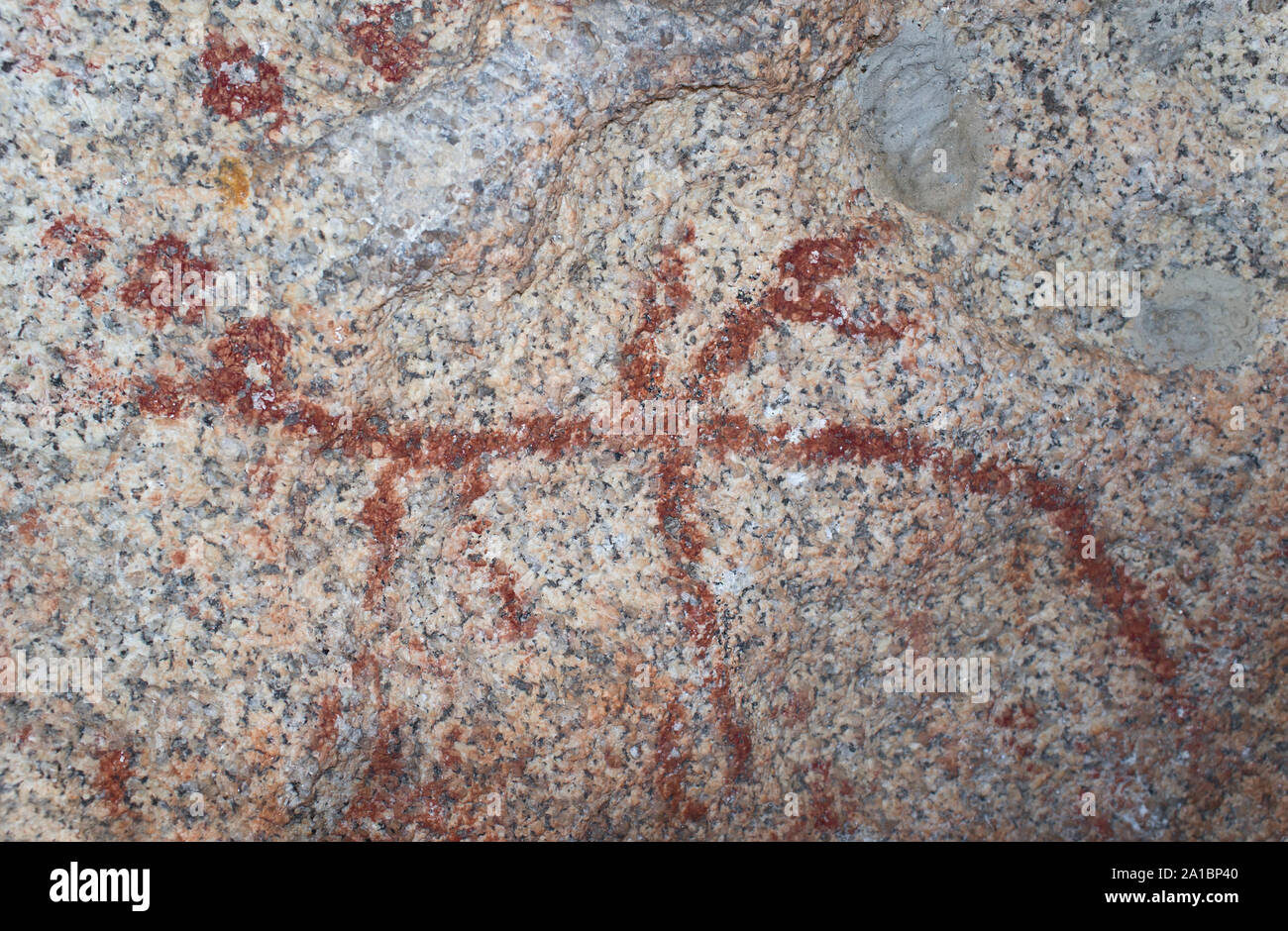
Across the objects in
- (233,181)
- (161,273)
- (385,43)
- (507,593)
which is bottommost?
(507,593)

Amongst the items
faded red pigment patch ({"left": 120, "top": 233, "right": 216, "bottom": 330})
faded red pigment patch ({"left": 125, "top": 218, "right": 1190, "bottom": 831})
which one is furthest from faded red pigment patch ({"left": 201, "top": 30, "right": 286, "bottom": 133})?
faded red pigment patch ({"left": 125, "top": 218, "right": 1190, "bottom": 831})

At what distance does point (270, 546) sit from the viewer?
266 centimetres

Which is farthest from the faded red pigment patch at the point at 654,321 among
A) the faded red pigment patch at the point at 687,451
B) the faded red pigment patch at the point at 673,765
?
the faded red pigment patch at the point at 673,765

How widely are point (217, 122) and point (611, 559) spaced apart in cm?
158

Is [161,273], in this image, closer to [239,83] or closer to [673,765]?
[239,83]

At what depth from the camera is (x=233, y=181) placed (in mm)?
2506

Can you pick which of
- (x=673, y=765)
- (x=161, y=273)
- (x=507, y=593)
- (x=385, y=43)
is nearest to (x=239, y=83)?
(x=385, y=43)

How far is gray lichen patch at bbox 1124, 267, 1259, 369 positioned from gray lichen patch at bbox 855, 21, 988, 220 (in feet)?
2.18

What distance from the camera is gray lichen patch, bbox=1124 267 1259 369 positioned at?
2.86 metres

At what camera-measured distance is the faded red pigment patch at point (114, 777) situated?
2604 mm

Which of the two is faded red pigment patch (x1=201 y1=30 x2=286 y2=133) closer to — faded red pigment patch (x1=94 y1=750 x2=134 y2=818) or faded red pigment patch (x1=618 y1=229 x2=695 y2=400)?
faded red pigment patch (x1=618 y1=229 x2=695 y2=400)

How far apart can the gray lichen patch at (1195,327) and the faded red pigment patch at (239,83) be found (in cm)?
254

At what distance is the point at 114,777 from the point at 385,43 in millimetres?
2139

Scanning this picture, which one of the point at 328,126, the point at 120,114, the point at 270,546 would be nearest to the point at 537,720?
the point at 270,546
